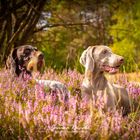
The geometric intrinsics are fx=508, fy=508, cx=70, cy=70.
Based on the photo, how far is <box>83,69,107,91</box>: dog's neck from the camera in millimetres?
5820

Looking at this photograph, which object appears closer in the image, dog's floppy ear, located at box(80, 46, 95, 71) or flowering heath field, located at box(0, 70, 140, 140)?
flowering heath field, located at box(0, 70, 140, 140)

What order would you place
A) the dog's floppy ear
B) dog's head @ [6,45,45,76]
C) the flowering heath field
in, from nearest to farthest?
the flowering heath field
the dog's floppy ear
dog's head @ [6,45,45,76]

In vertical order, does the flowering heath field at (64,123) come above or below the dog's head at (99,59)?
below

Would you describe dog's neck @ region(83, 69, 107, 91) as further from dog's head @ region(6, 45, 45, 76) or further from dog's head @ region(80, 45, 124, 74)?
dog's head @ region(6, 45, 45, 76)

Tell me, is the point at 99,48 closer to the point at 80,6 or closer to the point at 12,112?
the point at 12,112

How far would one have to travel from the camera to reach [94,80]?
588 cm

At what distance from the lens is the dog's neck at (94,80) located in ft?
19.1

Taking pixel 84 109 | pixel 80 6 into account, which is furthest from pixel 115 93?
pixel 80 6

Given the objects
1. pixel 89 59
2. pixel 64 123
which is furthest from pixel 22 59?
pixel 64 123

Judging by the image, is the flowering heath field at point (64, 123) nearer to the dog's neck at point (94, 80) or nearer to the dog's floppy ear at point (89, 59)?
the dog's neck at point (94, 80)

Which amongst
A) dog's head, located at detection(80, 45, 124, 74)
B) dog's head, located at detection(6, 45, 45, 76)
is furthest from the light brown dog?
dog's head, located at detection(6, 45, 45, 76)

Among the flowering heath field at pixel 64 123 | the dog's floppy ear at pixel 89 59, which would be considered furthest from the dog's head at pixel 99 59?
the flowering heath field at pixel 64 123

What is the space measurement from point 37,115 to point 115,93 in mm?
1330

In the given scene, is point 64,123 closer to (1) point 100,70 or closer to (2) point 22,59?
(1) point 100,70
